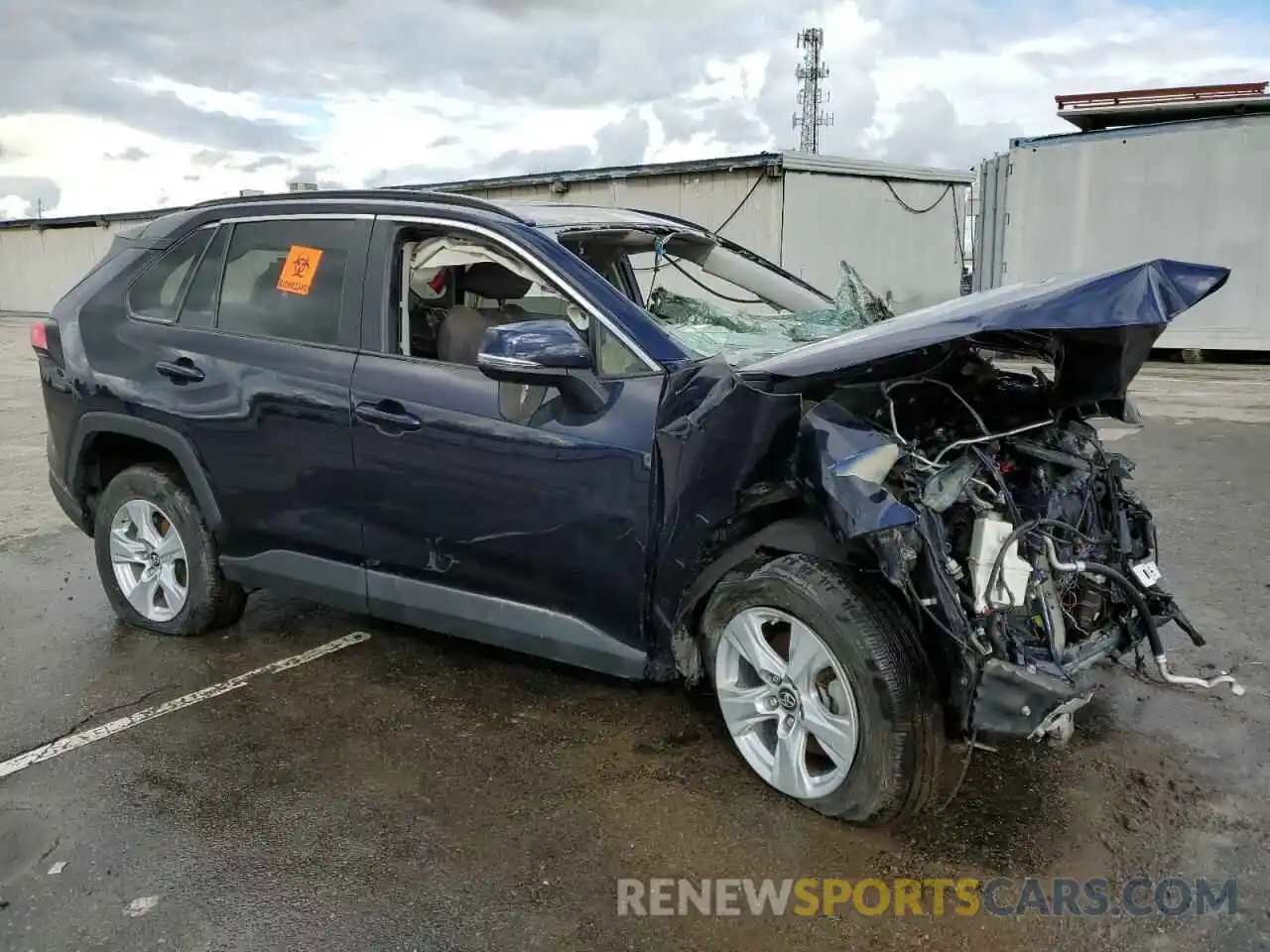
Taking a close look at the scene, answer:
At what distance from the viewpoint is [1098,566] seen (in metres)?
3.05

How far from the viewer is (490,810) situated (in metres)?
3.14

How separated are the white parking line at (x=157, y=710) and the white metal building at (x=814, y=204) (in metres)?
9.56

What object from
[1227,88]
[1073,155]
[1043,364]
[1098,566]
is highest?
[1227,88]

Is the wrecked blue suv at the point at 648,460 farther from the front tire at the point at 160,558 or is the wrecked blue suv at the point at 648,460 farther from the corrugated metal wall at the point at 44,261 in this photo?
the corrugated metal wall at the point at 44,261

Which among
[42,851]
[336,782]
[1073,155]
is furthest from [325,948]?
[1073,155]

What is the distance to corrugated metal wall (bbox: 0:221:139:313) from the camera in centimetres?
2992

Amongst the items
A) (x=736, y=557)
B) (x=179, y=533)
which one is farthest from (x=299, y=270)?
(x=736, y=557)

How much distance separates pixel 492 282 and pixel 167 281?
1465 mm

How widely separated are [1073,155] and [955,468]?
509 inches

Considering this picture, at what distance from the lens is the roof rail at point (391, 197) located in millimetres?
3770

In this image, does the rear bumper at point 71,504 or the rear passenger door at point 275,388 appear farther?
the rear bumper at point 71,504

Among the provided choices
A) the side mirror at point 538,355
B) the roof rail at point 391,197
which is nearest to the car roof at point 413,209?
the roof rail at point 391,197

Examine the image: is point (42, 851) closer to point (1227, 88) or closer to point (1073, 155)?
point (1073, 155)

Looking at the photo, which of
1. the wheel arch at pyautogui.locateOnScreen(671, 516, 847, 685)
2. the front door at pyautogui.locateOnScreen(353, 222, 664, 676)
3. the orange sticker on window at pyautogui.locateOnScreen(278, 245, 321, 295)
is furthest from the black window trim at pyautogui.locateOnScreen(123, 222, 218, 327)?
the wheel arch at pyautogui.locateOnScreen(671, 516, 847, 685)
